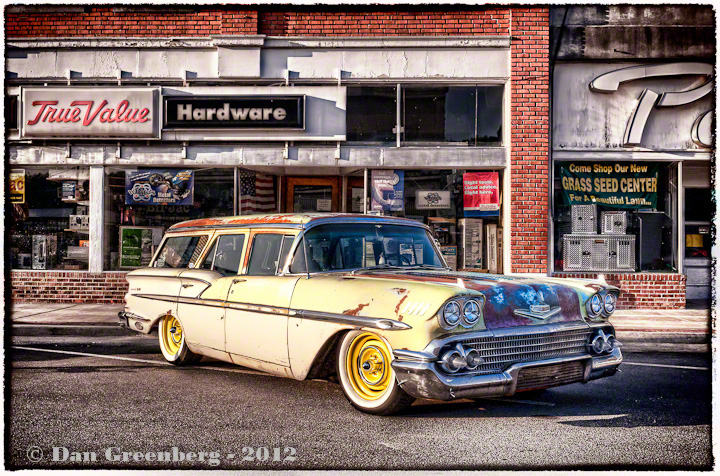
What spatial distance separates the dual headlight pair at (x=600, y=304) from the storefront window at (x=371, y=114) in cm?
765

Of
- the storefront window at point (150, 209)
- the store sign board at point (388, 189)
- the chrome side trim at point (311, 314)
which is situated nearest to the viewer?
the chrome side trim at point (311, 314)

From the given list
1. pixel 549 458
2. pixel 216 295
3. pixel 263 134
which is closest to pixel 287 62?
pixel 263 134

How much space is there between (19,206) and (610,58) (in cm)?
1186

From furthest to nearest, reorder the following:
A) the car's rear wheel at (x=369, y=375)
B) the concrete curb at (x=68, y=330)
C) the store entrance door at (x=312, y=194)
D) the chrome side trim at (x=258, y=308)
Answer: the store entrance door at (x=312, y=194), the concrete curb at (x=68, y=330), the chrome side trim at (x=258, y=308), the car's rear wheel at (x=369, y=375)

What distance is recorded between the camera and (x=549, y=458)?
370cm

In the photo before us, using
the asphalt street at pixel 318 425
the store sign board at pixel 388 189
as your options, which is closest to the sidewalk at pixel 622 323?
the asphalt street at pixel 318 425

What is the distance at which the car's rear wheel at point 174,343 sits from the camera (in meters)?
6.41

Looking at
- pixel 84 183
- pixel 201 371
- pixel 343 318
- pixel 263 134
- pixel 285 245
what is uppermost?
pixel 263 134

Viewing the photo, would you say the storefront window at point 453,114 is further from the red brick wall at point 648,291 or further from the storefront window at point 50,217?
the storefront window at point 50,217

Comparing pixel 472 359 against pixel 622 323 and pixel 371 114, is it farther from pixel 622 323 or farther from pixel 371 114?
pixel 371 114

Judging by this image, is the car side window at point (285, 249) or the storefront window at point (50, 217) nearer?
the car side window at point (285, 249)

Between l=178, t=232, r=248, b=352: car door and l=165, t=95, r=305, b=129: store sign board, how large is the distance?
615 cm

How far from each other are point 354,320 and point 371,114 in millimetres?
8203

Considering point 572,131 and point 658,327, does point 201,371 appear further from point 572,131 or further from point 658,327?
point 572,131
